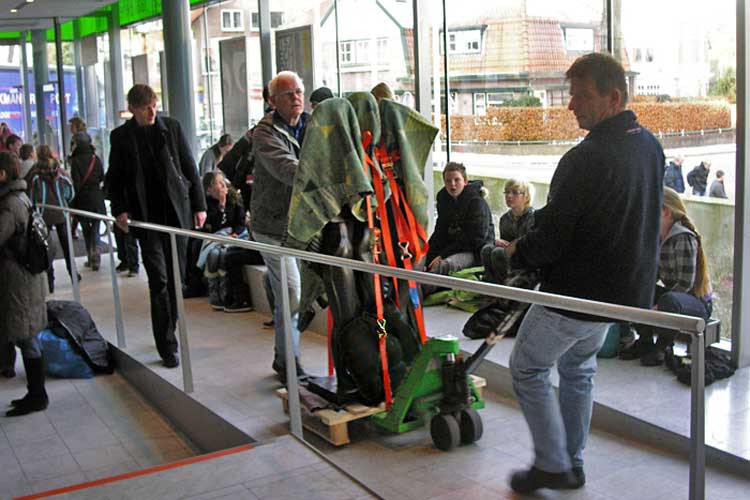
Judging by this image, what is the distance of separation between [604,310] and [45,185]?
28.0 ft

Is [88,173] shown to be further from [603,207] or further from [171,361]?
[603,207]

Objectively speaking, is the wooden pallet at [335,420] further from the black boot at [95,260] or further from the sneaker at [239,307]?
the black boot at [95,260]

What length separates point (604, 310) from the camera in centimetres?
207

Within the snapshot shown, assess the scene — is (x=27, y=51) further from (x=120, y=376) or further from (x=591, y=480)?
(x=591, y=480)

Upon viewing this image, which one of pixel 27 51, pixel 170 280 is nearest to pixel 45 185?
pixel 170 280

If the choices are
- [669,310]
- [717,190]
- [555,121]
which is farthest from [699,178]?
[669,310]

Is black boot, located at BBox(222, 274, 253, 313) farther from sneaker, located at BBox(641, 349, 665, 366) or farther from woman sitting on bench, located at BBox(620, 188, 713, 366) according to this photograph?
sneaker, located at BBox(641, 349, 665, 366)

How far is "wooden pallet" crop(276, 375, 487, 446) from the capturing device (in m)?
3.54

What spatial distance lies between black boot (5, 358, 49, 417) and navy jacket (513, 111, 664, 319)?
12.4 feet

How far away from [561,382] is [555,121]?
424 centimetres

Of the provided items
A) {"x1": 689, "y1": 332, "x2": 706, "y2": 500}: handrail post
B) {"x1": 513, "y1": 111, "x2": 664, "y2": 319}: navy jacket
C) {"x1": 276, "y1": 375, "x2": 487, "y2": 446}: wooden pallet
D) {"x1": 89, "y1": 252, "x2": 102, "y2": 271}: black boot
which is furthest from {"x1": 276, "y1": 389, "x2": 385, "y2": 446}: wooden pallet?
{"x1": 89, "y1": 252, "x2": 102, "y2": 271}: black boot

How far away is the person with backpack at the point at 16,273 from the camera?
523cm

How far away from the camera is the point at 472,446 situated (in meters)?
2.45

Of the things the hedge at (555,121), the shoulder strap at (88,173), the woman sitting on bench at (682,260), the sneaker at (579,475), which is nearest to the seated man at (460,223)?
the hedge at (555,121)
